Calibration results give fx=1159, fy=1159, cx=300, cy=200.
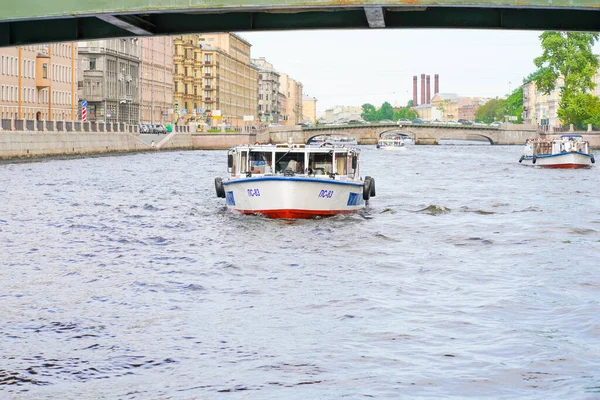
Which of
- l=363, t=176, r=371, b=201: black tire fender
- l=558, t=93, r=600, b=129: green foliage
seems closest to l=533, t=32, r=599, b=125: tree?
l=558, t=93, r=600, b=129: green foliage

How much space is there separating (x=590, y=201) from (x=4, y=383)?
3278cm

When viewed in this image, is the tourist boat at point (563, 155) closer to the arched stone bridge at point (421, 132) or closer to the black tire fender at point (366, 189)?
the black tire fender at point (366, 189)

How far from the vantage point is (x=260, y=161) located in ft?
109

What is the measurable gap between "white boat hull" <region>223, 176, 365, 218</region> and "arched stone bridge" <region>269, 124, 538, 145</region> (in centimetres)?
11363

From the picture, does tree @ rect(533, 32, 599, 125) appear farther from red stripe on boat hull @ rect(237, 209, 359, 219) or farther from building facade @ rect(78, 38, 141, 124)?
red stripe on boat hull @ rect(237, 209, 359, 219)

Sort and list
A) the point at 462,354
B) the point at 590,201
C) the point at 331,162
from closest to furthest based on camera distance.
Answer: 1. the point at 462,354
2. the point at 331,162
3. the point at 590,201

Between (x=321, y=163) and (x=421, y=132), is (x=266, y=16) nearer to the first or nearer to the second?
(x=321, y=163)

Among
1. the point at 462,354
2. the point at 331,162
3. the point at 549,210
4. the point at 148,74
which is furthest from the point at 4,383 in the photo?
the point at 148,74

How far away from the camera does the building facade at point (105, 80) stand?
124 m

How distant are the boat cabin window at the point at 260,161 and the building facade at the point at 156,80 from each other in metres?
106

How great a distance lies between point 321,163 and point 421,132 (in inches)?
4892

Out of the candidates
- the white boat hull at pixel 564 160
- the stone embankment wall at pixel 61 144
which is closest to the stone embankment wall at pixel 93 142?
the stone embankment wall at pixel 61 144

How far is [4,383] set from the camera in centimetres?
1254

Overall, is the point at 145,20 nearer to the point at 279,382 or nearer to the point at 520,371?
the point at 279,382
